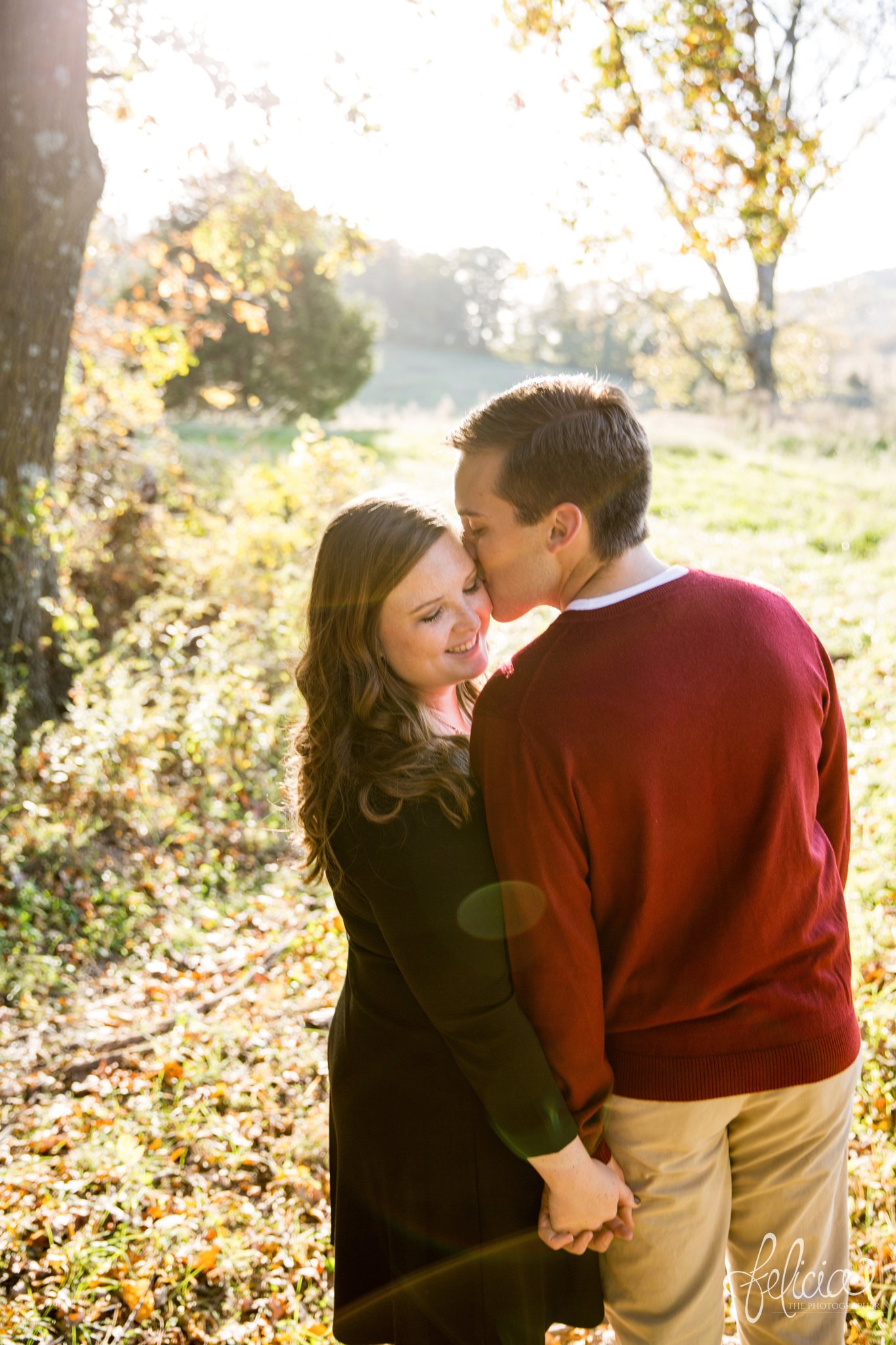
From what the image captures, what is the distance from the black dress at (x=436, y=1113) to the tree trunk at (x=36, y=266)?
5.19 metres

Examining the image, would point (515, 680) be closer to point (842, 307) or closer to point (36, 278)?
point (36, 278)

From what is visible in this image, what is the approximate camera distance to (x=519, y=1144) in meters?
1.80

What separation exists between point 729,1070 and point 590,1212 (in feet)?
1.39

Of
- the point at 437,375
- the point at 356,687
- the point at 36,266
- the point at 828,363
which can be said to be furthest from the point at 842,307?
the point at 356,687

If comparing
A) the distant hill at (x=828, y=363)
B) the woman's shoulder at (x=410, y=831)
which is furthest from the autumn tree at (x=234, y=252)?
the distant hill at (x=828, y=363)

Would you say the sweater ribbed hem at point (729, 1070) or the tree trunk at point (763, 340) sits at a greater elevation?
the tree trunk at point (763, 340)

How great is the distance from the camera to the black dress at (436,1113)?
1.74m

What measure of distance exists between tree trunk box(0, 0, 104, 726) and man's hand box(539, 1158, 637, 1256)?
5.57 m

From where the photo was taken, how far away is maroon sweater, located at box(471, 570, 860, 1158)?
1.66m

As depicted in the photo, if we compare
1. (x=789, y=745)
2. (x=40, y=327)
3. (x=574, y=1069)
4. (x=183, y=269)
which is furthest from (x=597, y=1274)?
(x=183, y=269)

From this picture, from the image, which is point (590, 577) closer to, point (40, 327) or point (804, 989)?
point (804, 989)

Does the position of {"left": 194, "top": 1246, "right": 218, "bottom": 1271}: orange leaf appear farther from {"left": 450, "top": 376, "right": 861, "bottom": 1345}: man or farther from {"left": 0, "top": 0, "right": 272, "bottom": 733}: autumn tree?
{"left": 0, "top": 0, "right": 272, "bottom": 733}: autumn tree

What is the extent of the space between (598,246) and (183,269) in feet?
13.9

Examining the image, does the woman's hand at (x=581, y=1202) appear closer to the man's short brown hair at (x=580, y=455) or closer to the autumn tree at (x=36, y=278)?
the man's short brown hair at (x=580, y=455)
